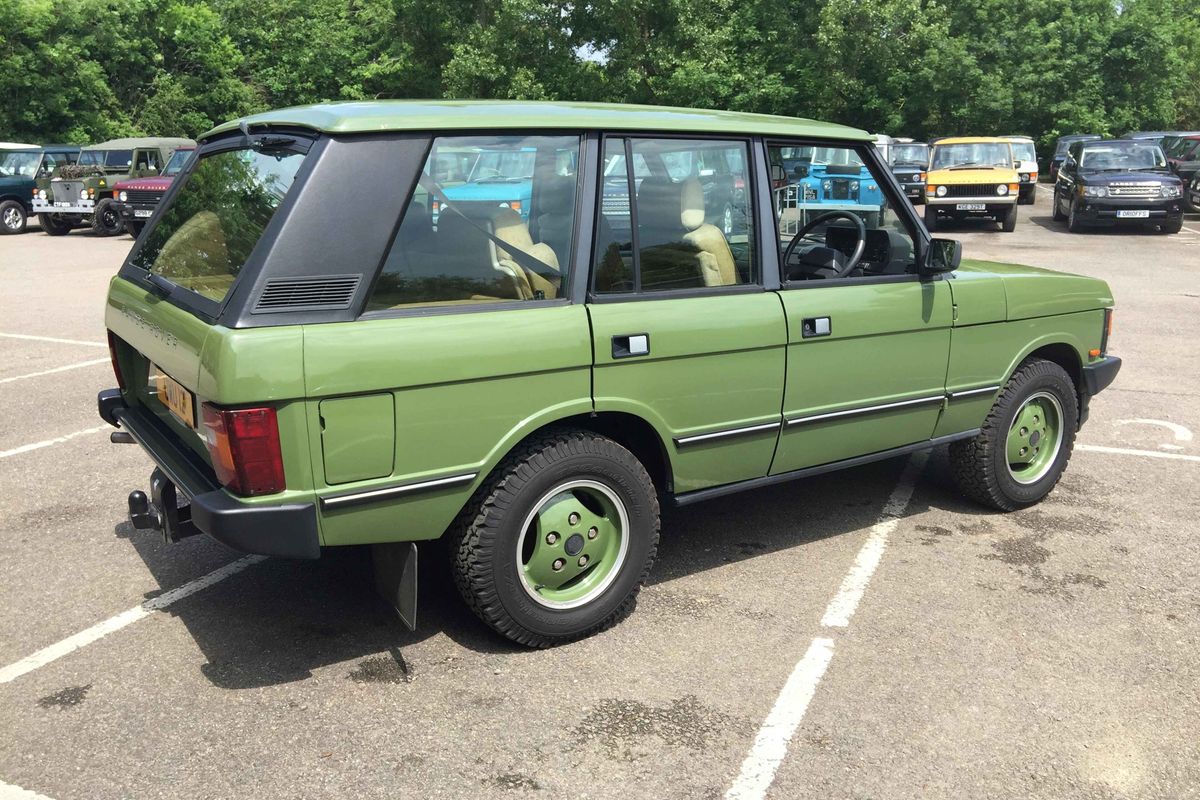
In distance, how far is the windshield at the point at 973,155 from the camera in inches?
857

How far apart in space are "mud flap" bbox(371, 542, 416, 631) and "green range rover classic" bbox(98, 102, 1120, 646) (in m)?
0.01

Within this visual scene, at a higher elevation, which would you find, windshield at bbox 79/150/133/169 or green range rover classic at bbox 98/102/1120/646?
windshield at bbox 79/150/133/169

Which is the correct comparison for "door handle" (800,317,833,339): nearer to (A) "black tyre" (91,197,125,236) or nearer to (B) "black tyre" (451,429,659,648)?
(B) "black tyre" (451,429,659,648)

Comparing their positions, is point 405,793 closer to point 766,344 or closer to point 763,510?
point 766,344

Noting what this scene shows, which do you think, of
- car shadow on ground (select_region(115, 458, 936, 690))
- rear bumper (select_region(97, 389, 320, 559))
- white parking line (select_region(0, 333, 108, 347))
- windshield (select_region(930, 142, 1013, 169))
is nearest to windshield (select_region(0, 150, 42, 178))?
white parking line (select_region(0, 333, 108, 347))

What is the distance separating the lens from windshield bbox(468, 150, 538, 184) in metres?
3.60

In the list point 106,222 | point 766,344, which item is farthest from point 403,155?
point 106,222

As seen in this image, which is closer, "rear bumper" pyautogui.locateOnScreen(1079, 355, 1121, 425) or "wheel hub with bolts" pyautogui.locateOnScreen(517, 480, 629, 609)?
"wheel hub with bolts" pyautogui.locateOnScreen(517, 480, 629, 609)

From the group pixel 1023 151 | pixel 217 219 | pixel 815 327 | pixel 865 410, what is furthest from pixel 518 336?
A: pixel 1023 151

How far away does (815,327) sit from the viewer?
4.16 metres

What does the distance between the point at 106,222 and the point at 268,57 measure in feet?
60.5

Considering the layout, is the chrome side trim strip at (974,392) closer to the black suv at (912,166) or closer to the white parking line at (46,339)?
the white parking line at (46,339)

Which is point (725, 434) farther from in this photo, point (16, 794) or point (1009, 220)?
point (1009, 220)

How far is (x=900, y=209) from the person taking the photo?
15.0 feet
